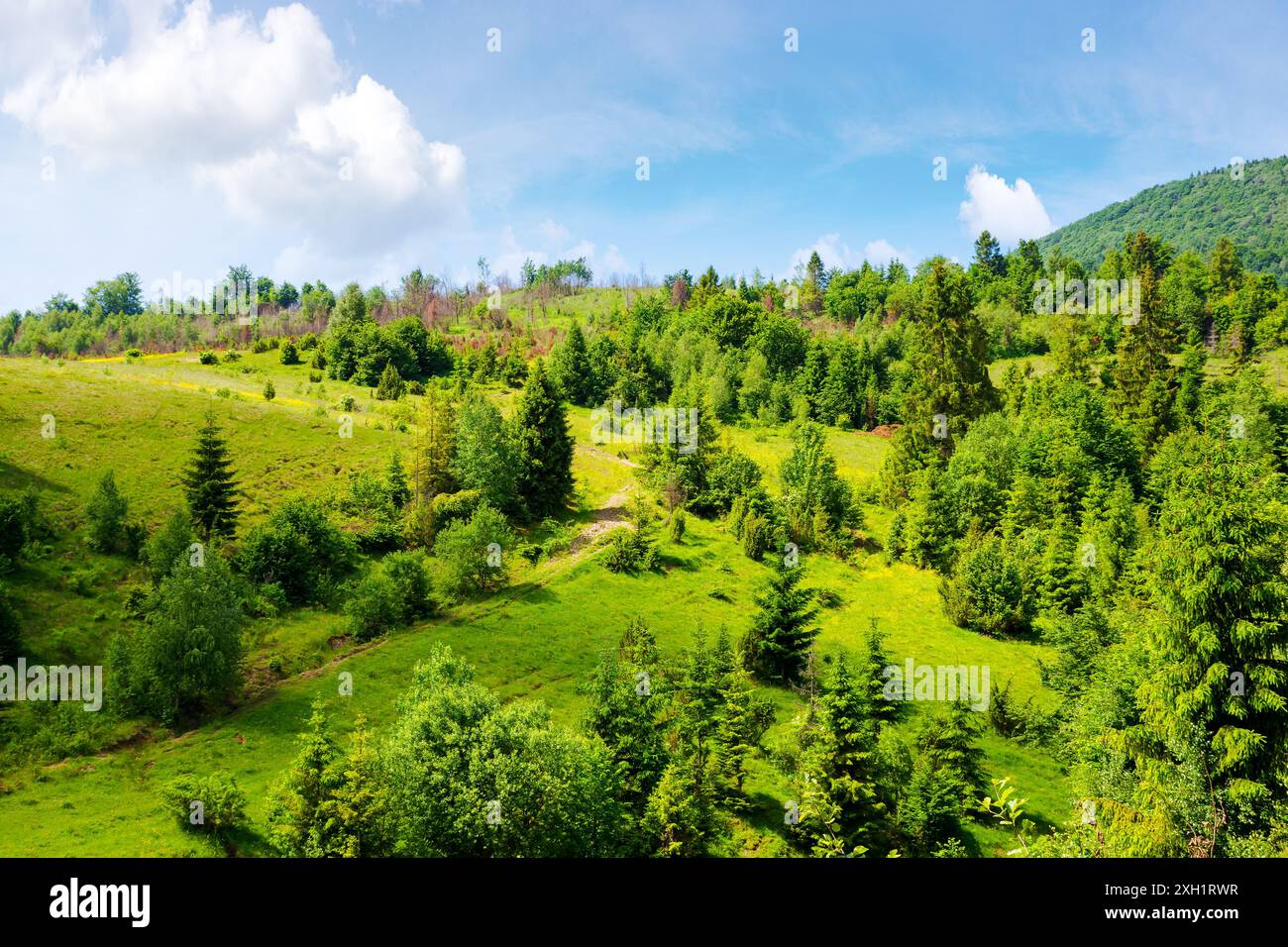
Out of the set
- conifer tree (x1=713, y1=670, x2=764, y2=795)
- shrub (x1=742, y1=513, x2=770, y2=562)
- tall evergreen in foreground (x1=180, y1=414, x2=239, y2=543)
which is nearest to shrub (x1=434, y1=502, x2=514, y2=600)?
tall evergreen in foreground (x1=180, y1=414, x2=239, y2=543)

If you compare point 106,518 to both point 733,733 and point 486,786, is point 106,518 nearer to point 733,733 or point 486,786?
point 486,786

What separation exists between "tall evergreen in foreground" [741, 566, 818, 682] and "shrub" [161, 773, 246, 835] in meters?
30.0

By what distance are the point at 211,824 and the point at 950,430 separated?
75455 mm

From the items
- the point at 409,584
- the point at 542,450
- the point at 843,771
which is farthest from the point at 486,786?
the point at 542,450

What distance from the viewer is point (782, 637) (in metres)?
48.2

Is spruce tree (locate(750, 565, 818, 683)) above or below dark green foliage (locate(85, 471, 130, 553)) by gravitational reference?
below

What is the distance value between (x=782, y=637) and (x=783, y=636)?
0.10 m

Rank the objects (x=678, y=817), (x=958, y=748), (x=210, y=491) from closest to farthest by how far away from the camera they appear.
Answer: (x=678, y=817) < (x=958, y=748) < (x=210, y=491)

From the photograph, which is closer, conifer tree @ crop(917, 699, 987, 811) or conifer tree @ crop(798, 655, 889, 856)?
conifer tree @ crop(798, 655, 889, 856)

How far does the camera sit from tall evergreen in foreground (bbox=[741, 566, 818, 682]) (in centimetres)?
4803

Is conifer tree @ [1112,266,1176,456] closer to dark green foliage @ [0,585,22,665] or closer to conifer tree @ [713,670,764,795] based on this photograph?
conifer tree @ [713,670,764,795]

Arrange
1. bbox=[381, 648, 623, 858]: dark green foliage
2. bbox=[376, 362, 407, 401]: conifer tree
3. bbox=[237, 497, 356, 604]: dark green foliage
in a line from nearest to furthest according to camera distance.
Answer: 1. bbox=[381, 648, 623, 858]: dark green foliage
2. bbox=[237, 497, 356, 604]: dark green foliage
3. bbox=[376, 362, 407, 401]: conifer tree

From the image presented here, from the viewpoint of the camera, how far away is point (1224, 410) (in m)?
71.2

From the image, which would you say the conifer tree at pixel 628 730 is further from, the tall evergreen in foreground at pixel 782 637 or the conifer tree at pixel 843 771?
the tall evergreen in foreground at pixel 782 637
